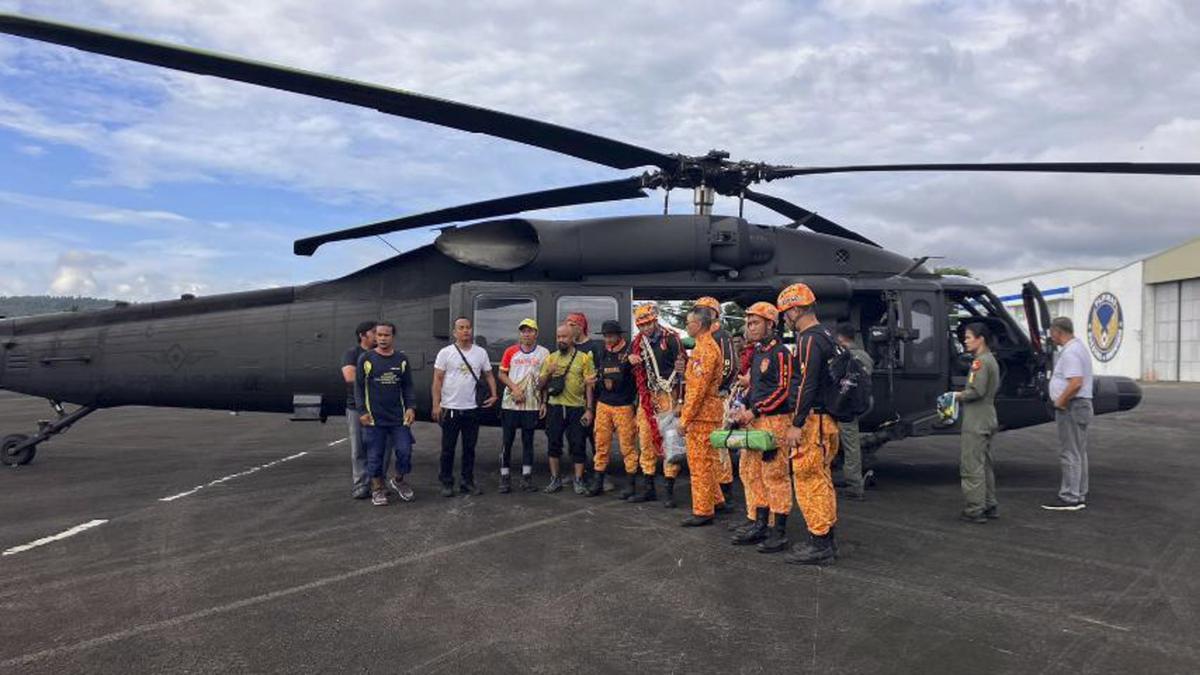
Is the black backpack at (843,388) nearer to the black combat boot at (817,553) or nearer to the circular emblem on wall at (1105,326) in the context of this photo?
the black combat boot at (817,553)

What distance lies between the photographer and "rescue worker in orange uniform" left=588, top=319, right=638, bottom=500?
724 cm

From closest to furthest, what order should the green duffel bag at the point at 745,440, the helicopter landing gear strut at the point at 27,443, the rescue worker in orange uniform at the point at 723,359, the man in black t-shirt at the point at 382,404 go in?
the green duffel bag at the point at 745,440 → the rescue worker in orange uniform at the point at 723,359 → the man in black t-shirt at the point at 382,404 → the helicopter landing gear strut at the point at 27,443

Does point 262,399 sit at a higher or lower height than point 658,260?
lower

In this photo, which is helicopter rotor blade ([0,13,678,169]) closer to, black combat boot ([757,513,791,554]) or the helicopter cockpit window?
the helicopter cockpit window

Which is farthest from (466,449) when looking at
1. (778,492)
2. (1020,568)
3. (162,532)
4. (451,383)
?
(1020,568)

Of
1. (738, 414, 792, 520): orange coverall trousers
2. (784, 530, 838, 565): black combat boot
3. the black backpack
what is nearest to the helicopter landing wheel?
(738, 414, 792, 520): orange coverall trousers

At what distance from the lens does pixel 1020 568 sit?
518cm

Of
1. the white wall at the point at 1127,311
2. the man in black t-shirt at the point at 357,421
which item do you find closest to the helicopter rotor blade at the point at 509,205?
the man in black t-shirt at the point at 357,421

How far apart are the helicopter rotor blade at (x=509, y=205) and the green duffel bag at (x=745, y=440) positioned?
3.80 metres

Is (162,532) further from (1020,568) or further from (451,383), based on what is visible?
(1020,568)

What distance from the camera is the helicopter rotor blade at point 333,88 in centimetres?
547

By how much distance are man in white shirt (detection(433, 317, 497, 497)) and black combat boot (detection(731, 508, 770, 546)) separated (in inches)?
118

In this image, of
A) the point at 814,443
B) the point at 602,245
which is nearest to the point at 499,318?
the point at 602,245

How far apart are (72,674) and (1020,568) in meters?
5.69
